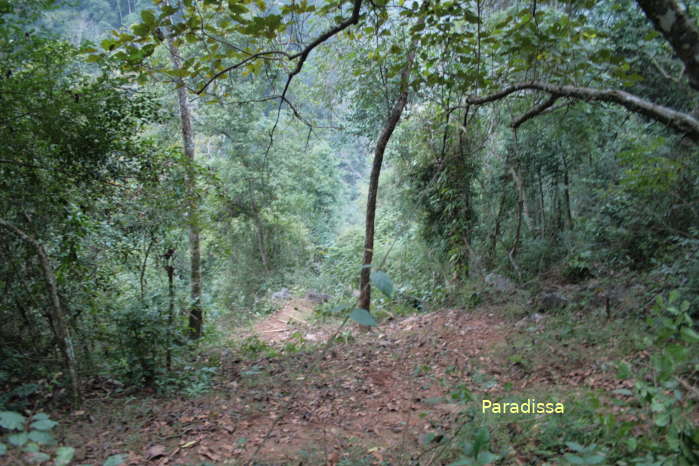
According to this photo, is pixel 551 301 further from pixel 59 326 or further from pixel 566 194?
pixel 59 326

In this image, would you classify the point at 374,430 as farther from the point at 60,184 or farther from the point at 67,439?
the point at 60,184

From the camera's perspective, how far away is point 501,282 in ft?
24.0

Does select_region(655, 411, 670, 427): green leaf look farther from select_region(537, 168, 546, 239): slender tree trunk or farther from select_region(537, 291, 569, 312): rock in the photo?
select_region(537, 168, 546, 239): slender tree trunk

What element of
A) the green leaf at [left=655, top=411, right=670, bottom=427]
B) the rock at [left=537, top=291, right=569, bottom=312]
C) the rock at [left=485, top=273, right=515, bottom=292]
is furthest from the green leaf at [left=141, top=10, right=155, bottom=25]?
the rock at [left=485, top=273, right=515, bottom=292]

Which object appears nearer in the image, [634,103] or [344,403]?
[634,103]

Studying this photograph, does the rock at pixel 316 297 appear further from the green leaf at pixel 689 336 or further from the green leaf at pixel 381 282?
the green leaf at pixel 381 282

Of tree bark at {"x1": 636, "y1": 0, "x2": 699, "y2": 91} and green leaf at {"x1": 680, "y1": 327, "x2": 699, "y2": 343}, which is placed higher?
tree bark at {"x1": 636, "y1": 0, "x2": 699, "y2": 91}

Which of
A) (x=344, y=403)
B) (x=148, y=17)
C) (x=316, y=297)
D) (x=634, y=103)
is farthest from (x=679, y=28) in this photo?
(x=316, y=297)

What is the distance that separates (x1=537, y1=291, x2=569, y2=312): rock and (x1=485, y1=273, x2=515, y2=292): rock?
0.88 meters

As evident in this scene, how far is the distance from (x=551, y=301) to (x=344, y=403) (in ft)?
11.4

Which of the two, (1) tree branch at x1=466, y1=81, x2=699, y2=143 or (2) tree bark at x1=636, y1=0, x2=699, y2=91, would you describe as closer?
(2) tree bark at x1=636, y1=0, x2=699, y2=91

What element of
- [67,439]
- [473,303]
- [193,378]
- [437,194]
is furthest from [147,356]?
[437,194]

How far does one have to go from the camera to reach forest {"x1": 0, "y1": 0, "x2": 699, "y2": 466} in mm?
2533

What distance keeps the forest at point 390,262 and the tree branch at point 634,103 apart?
2 centimetres
